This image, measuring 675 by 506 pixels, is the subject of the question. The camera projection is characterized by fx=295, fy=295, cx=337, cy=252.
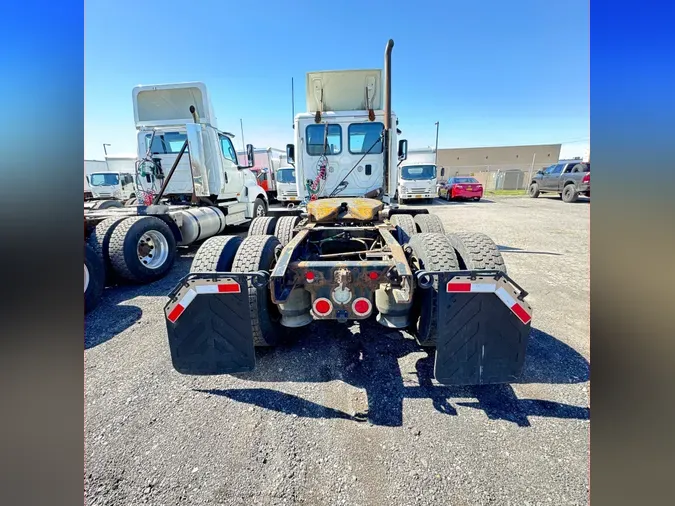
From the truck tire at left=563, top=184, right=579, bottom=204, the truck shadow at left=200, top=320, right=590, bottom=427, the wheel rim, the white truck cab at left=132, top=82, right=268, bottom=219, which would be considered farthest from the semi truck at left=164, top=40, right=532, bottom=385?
the truck tire at left=563, top=184, right=579, bottom=204

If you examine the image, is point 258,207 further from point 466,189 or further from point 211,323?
point 466,189

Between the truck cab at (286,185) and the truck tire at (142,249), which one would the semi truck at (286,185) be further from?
the truck tire at (142,249)

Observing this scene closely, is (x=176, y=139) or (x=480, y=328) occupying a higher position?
(x=176, y=139)

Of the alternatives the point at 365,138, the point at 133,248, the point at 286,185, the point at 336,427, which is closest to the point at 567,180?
the point at 286,185

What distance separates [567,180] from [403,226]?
17.9m

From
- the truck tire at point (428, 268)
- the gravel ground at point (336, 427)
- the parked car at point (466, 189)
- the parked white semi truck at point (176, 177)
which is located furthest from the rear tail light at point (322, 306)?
the parked car at point (466, 189)

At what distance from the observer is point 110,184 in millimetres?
17844

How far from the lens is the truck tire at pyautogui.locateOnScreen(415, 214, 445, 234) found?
399 cm

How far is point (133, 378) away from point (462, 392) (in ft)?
9.38

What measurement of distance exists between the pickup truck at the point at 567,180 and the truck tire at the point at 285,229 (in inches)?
675

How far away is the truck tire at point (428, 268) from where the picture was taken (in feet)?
7.72

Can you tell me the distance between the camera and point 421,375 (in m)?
2.57
